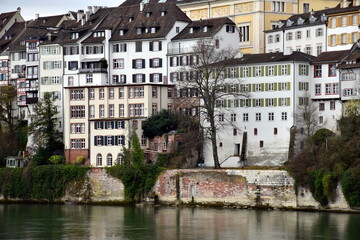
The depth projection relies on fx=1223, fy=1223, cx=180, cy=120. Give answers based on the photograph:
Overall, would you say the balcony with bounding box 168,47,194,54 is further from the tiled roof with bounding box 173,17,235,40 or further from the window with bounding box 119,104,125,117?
the window with bounding box 119,104,125,117

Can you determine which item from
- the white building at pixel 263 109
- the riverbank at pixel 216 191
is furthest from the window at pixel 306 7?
the riverbank at pixel 216 191

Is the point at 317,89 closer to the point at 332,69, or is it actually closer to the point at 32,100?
the point at 332,69

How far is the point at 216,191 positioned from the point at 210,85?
33.8 ft

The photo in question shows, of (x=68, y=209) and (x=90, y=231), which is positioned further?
(x=68, y=209)

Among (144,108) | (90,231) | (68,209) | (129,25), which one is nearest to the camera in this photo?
(90,231)

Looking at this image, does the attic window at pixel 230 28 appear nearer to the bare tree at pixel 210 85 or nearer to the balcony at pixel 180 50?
the bare tree at pixel 210 85

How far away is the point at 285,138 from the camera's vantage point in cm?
9075

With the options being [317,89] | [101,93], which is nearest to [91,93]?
[101,93]

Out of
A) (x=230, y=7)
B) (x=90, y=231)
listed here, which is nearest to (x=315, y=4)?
(x=230, y=7)

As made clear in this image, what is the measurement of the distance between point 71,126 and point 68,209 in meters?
12.9

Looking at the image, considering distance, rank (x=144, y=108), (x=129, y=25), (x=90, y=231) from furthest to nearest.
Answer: (x=129, y=25) < (x=144, y=108) < (x=90, y=231)

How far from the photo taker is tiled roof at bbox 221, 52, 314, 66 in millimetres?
91562

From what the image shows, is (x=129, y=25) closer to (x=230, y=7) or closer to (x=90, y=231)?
(x=230, y=7)

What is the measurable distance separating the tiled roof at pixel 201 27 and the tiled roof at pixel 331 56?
1067 centimetres
